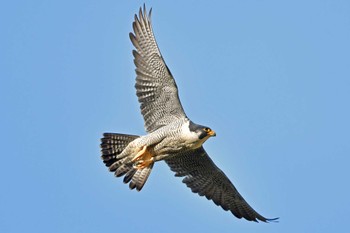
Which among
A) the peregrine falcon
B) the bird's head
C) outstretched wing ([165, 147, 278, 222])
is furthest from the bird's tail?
the bird's head

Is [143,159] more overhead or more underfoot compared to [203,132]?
more underfoot

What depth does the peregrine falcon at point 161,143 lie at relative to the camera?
1673 centimetres

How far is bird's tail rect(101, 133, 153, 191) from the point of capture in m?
17.2

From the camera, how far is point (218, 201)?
1806cm

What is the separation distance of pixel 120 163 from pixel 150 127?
94 centimetres

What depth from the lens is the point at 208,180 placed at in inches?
715

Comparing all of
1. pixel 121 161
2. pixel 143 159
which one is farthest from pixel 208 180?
pixel 121 161

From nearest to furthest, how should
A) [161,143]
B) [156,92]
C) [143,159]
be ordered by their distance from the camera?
[161,143] → [143,159] → [156,92]

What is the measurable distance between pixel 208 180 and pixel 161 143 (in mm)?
1921

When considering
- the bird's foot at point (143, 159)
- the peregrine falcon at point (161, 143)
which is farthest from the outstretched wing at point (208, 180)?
the bird's foot at point (143, 159)

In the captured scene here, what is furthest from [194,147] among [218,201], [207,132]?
[218,201]

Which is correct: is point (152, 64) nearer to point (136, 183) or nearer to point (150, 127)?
point (150, 127)

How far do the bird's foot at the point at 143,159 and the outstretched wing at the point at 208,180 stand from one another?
1.03 m

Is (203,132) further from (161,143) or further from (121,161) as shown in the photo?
(121,161)
